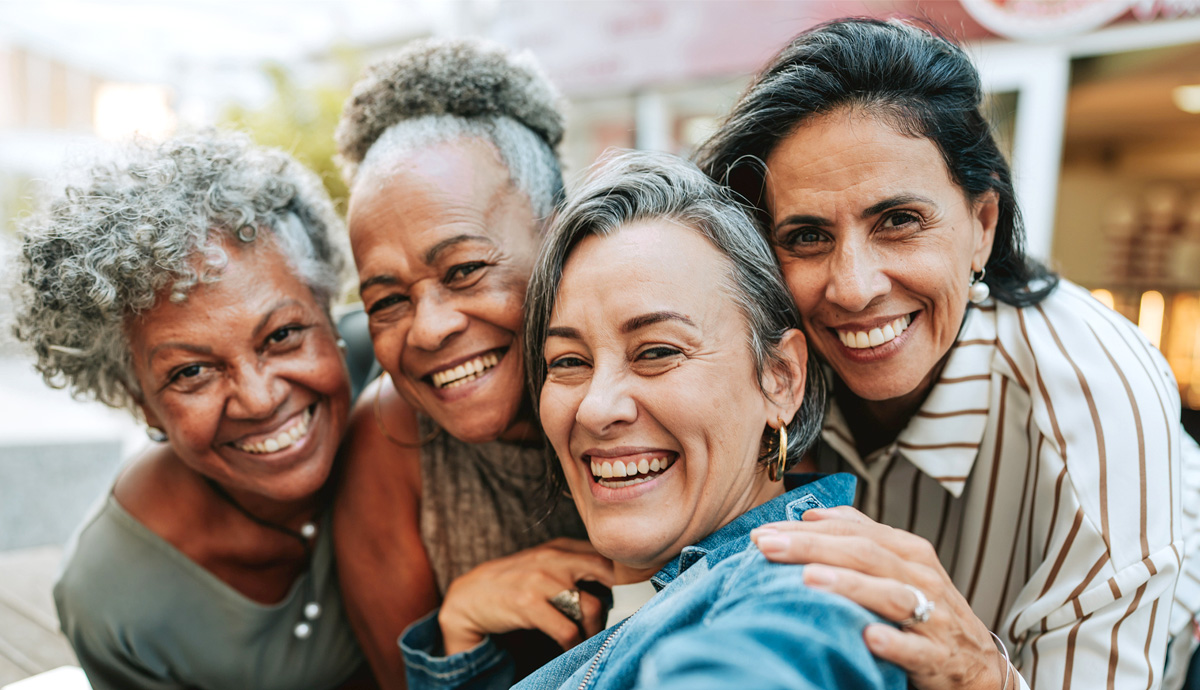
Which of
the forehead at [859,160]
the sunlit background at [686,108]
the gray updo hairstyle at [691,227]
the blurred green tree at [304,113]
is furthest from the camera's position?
the blurred green tree at [304,113]

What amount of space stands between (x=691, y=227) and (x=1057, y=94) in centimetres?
448

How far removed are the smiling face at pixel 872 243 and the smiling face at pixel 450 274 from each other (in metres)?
0.66

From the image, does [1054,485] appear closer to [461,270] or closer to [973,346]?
[973,346]

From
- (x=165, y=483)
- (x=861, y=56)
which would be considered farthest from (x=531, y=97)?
(x=165, y=483)

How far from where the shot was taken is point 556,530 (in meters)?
2.12

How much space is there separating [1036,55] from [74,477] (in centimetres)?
655

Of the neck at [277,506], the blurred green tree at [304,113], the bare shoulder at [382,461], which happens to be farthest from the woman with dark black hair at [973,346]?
the blurred green tree at [304,113]

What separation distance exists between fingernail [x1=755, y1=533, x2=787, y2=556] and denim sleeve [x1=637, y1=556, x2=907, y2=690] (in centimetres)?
6

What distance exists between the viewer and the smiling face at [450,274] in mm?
→ 1841

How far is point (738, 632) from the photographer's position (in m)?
0.96

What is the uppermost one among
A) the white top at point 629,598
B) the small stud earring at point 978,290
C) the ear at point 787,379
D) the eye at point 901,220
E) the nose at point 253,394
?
the eye at point 901,220

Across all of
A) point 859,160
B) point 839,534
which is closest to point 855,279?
point 859,160

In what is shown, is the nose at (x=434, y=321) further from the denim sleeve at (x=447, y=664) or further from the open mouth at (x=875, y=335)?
the open mouth at (x=875, y=335)

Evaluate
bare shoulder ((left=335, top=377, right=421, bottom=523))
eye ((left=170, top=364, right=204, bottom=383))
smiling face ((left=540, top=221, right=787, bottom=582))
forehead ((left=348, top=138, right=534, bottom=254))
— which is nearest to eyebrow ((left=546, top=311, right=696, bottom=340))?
smiling face ((left=540, top=221, right=787, bottom=582))
